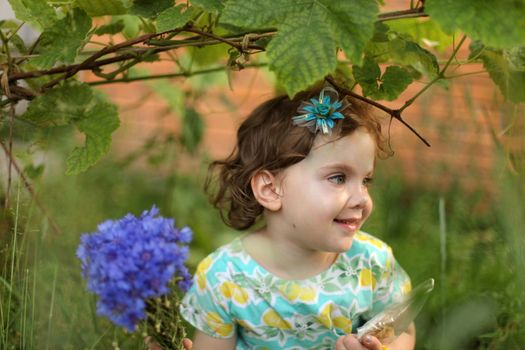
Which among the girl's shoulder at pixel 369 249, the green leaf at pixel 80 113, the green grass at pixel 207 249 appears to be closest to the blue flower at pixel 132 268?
the green grass at pixel 207 249

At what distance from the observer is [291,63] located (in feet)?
4.76

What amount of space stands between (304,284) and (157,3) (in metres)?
0.75

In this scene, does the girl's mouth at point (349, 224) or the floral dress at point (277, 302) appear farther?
the floral dress at point (277, 302)

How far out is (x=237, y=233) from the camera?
10.7 feet

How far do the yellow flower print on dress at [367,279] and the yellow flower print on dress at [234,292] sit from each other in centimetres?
29

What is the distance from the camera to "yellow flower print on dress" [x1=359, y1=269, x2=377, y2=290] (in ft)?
6.91

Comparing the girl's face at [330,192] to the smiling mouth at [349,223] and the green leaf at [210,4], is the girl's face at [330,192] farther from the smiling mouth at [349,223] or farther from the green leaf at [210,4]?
the green leaf at [210,4]

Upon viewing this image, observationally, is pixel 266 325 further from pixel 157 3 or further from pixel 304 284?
pixel 157 3

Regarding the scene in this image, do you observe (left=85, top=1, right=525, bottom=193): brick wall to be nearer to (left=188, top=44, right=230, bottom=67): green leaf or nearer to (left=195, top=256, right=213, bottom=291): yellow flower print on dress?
(left=188, top=44, right=230, bottom=67): green leaf

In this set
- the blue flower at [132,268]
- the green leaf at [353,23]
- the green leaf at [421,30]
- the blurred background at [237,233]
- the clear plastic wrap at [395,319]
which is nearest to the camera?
the blue flower at [132,268]

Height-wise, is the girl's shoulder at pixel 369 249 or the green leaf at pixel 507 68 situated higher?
the green leaf at pixel 507 68

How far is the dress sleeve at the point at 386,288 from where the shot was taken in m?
2.13

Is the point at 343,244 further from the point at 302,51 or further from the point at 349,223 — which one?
the point at 302,51

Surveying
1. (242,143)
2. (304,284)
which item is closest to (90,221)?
(242,143)
